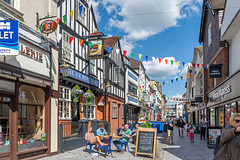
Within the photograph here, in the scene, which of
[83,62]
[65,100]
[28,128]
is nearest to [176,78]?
[83,62]

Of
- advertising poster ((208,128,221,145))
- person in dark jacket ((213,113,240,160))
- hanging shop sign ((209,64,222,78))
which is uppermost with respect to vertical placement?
hanging shop sign ((209,64,222,78))

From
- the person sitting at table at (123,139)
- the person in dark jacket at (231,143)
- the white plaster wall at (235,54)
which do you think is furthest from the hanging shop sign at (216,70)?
the person in dark jacket at (231,143)

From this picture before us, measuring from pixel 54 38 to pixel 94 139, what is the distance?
4858 mm

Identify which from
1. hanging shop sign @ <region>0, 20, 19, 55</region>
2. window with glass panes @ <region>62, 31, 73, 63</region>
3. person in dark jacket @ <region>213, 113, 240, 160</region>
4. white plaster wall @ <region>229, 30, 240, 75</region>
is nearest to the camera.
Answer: person in dark jacket @ <region>213, 113, 240, 160</region>

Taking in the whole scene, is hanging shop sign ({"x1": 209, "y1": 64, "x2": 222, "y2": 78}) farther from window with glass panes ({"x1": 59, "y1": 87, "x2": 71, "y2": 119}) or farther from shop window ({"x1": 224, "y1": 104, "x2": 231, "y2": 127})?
window with glass panes ({"x1": 59, "y1": 87, "x2": 71, "y2": 119})

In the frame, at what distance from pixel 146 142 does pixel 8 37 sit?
6.70 meters

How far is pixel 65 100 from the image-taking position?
45.4 feet

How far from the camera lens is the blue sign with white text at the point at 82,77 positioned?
1433cm

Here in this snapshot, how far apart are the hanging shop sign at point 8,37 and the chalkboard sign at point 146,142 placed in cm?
618

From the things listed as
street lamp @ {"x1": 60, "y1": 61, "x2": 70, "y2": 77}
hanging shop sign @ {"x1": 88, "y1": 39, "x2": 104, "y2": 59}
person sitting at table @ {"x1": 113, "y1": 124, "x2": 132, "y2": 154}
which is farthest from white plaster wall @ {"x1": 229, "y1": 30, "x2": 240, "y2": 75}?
street lamp @ {"x1": 60, "y1": 61, "x2": 70, "y2": 77}

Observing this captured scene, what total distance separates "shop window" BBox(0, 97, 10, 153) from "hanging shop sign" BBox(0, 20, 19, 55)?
6.46 ft

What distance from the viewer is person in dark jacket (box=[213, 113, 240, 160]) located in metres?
4.03

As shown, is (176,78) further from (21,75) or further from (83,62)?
(21,75)

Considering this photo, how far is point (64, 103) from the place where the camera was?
14.0 meters
